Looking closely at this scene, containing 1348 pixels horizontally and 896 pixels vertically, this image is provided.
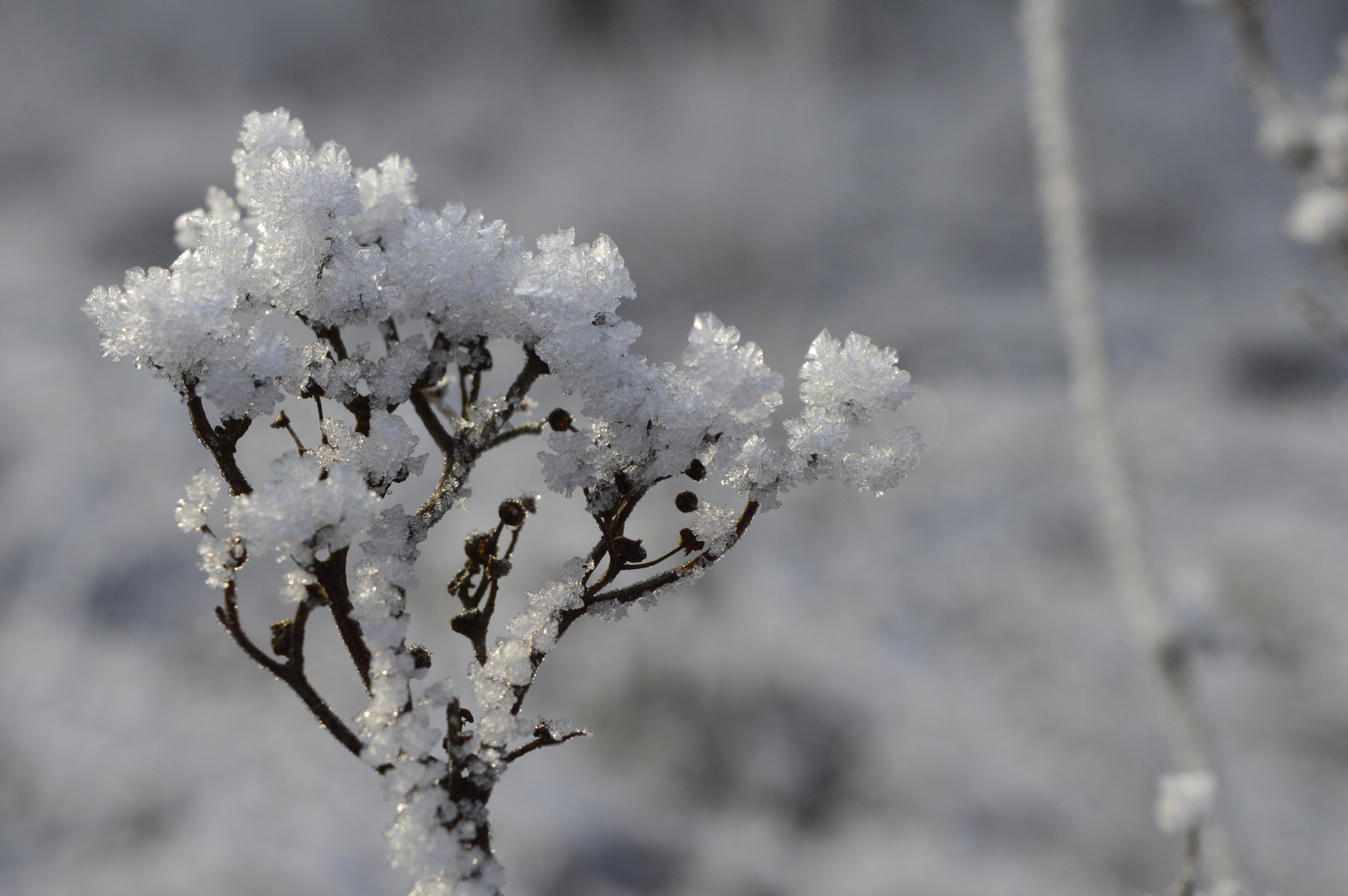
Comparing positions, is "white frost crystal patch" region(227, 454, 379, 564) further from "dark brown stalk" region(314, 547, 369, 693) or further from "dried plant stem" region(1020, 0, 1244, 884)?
"dried plant stem" region(1020, 0, 1244, 884)

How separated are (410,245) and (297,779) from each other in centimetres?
1518

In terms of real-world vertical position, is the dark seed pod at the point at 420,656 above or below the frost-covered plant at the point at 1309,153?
below

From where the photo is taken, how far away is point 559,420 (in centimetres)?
102

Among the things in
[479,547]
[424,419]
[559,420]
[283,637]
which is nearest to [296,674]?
[283,637]

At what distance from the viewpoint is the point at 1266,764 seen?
50.6 ft

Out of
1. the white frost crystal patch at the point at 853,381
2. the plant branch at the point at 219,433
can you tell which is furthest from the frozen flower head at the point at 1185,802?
the plant branch at the point at 219,433

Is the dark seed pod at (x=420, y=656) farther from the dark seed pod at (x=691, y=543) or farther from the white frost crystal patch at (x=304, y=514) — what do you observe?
the dark seed pod at (x=691, y=543)

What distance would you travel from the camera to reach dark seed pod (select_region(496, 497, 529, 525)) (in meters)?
0.99

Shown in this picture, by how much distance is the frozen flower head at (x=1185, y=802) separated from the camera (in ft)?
4.85

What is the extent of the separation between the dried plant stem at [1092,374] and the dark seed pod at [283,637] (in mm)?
3473

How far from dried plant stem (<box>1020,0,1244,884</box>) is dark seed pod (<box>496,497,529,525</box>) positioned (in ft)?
10.4

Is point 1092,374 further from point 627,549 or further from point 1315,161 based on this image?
point 627,549

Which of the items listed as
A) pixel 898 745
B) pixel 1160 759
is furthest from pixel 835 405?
pixel 1160 759

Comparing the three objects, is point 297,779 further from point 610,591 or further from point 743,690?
point 610,591
